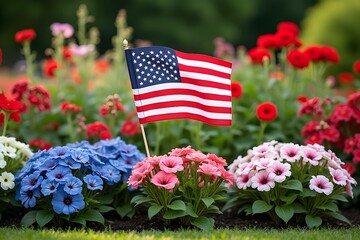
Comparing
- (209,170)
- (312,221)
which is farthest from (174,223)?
(312,221)

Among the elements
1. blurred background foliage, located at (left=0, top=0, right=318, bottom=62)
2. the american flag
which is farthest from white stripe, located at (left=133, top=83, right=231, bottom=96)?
blurred background foliage, located at (left=0, top=0, right=318, bottom=62)

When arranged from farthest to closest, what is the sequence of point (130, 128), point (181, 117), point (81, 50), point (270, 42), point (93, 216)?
point (81, 50)
point (270, 42)
point (130, 128)
point (181, 117)
point (93, 216)

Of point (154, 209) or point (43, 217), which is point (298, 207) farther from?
point (43, 217)

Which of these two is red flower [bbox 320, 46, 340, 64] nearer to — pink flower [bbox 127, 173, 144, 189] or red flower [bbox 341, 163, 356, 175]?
red flower [bbox 341, 163, 356, 175]

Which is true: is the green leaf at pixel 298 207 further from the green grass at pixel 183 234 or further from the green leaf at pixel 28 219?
the green leaf at pixel 28 219

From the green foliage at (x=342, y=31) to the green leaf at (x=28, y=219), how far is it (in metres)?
9.66

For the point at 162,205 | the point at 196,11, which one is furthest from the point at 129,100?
the point at 196,11

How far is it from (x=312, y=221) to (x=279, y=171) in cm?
46

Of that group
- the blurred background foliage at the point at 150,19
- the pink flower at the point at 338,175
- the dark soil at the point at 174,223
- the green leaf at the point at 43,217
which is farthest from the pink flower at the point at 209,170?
the blurred background foliage at the point at 150,19

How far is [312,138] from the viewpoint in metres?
6.46

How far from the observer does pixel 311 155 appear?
5.44m

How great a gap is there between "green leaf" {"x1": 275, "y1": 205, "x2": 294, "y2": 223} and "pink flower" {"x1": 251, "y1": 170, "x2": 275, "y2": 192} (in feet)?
0.64

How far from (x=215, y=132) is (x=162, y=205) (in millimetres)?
2198

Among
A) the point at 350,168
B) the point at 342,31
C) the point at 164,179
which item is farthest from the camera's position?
the point at 342,31
